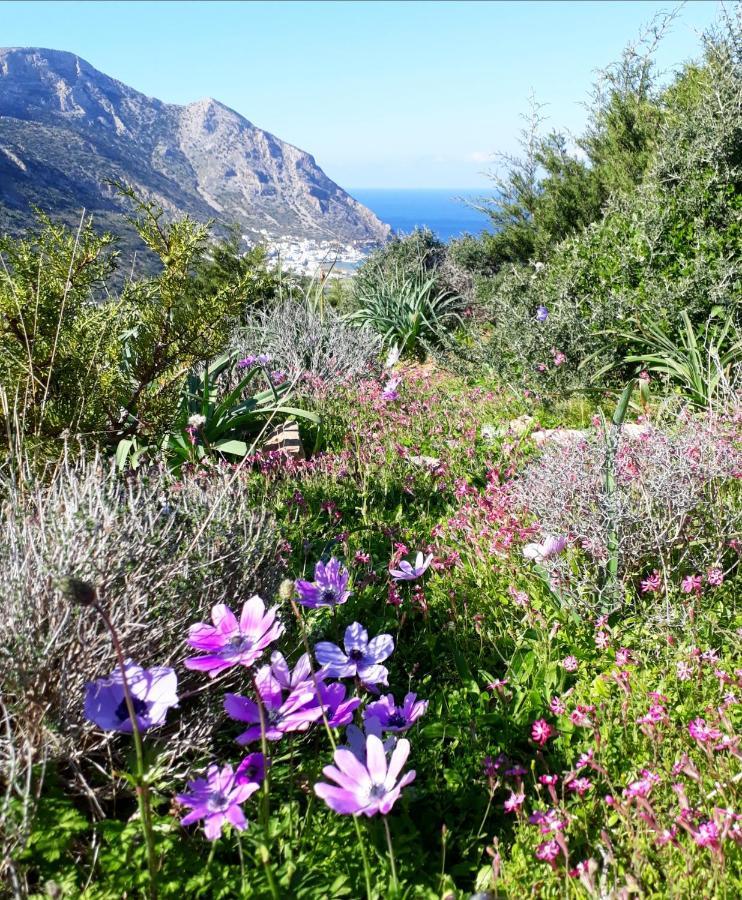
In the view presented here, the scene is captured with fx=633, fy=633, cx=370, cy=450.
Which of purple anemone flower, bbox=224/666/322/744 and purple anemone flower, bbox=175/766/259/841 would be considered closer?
purple anemone flower, bbox=175/766/259/841

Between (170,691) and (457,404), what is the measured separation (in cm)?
417

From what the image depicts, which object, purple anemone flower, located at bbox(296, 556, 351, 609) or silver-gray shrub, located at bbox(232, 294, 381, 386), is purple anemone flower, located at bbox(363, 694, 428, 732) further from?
silver-gray shrub, located at bbox(232, 294, 381, 386)

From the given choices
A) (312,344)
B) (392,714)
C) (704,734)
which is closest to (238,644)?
(392,714)

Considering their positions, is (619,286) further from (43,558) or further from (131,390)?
(43,558)

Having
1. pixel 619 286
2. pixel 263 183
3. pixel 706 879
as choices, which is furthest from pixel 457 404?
pixel 263 183

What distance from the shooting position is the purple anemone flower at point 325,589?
72.4 inches

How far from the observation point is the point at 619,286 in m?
5.26

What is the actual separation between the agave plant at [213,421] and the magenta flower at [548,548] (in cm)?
172

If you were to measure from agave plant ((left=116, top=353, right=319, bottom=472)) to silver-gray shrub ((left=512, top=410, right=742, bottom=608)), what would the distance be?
1.66m

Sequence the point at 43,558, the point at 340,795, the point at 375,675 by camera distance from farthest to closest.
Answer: the point at 43,558 → the point at 375,675 → the point at 340,795

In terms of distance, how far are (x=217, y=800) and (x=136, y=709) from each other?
0.82 ft

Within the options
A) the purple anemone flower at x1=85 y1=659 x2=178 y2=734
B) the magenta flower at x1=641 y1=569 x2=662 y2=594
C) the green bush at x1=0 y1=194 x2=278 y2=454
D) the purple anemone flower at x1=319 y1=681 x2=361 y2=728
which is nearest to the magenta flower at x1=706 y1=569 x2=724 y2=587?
the magenta flower at x1=641 y1=569 x2=662 y2=594

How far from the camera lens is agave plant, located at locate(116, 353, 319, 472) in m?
3.71

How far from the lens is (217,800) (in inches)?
49.0
